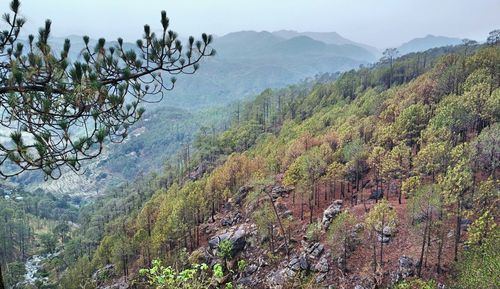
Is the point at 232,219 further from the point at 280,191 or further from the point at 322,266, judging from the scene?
the point at 322,266

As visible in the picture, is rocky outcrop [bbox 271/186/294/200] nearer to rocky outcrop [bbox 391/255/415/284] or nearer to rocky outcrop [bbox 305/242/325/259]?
rocky outcrop [bbox 305/242/325/259]

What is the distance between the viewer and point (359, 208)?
124 ft

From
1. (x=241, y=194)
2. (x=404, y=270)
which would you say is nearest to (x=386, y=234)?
(x=404, y=270)

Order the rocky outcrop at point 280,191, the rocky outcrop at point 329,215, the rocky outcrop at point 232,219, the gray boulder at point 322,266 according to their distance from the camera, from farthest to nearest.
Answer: the rocky outcrop at point 280,191 → the rocky outcrop at point 232,219 → the rocky outcrop at point 329,215 → the gray boulder at point 322,266

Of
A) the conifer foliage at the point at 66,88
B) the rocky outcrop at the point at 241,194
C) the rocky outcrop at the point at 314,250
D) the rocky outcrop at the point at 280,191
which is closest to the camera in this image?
the conifer foliage at the point at 66,88

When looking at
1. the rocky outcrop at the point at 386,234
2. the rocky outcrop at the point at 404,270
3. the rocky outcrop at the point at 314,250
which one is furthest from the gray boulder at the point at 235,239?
the rocky outcrop at the point at 404,270

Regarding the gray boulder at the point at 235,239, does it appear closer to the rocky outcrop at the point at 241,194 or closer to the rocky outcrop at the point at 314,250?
the rocky outcrop at the point at 241,194

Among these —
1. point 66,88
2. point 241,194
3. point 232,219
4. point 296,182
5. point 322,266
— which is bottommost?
point 232,219

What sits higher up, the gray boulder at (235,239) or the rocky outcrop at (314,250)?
the rocky outcrop at (314,250)

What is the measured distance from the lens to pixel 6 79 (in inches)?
260

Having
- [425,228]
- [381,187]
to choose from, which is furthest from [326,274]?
[381,187]

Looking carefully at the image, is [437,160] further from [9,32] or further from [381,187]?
[9,32]

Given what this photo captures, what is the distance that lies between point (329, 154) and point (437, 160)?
1419 centimetres

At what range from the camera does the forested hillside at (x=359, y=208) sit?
27.6 meters
